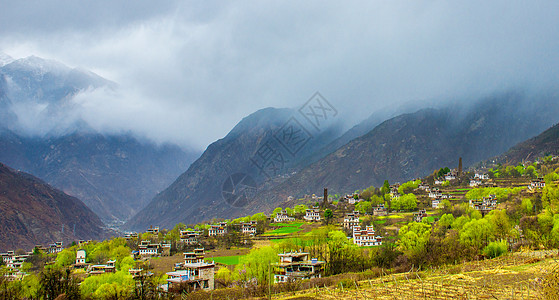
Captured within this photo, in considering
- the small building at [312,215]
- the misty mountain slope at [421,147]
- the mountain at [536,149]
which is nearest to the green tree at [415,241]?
the small building at [312,215]

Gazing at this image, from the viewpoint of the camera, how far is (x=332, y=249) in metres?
38.5

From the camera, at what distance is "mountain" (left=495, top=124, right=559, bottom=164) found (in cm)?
10475

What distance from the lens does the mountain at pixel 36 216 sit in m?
117

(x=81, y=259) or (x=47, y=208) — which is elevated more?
(x=47, y=208)

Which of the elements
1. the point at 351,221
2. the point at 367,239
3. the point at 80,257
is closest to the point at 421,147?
the point at 351,221

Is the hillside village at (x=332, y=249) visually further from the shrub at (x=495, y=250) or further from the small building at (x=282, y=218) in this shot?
the small building at (x=282, y=218)

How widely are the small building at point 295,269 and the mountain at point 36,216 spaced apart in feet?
323

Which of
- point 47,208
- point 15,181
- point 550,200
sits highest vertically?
point 15,181

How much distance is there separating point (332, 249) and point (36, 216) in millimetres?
121544

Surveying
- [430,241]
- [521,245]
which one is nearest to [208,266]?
[430,241]

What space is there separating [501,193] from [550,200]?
63.5ft

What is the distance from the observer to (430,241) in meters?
36.2

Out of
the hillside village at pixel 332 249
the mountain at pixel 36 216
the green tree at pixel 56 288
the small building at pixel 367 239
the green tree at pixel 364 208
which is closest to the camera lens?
the green tree at pixel 56 288

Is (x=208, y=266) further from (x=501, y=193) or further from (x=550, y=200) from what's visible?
(x=501, y=193)
